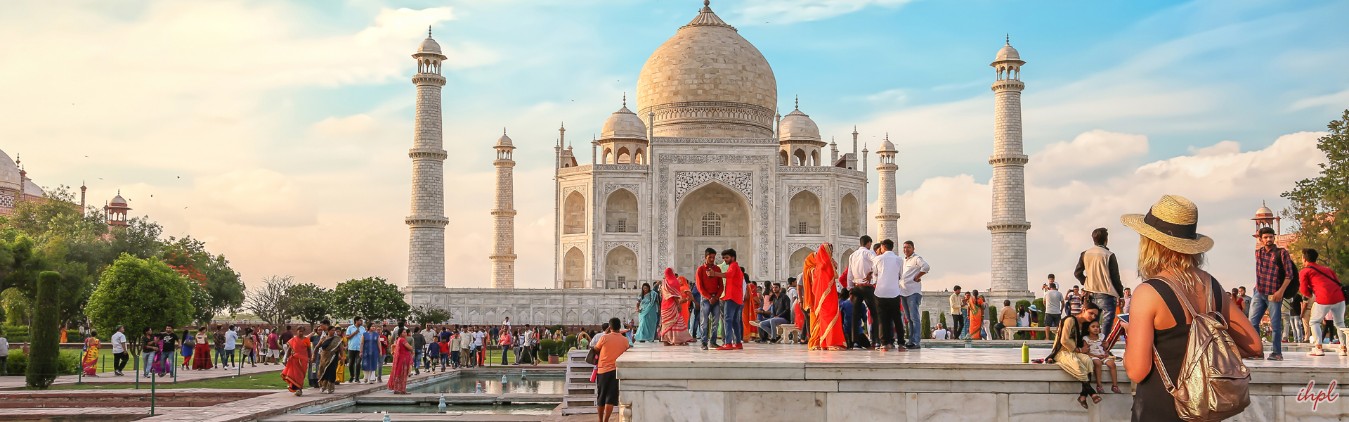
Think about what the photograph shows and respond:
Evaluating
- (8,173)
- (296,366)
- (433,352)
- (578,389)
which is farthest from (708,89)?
(8,173)

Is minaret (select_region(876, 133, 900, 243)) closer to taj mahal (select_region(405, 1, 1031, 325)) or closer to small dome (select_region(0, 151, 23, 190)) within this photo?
taj mahal (select_region(405, 1, 1031, 325))

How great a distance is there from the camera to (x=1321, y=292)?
9227 millimetres

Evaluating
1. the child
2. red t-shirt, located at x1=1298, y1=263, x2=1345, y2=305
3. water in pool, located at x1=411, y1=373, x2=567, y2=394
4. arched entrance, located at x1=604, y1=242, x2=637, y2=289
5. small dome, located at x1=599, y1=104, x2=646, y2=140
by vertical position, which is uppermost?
small dome, located at x1=599, y1=104, x2=646, y2=140

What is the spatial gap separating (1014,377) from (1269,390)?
4.43ft

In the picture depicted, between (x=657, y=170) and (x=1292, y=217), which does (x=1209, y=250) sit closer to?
(x=1292, y=217)

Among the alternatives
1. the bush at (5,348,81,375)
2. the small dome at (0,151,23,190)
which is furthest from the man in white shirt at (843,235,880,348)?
the small dome at (0,151,23,190)

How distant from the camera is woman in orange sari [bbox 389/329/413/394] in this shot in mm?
15188

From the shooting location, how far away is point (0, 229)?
40000 millimetres

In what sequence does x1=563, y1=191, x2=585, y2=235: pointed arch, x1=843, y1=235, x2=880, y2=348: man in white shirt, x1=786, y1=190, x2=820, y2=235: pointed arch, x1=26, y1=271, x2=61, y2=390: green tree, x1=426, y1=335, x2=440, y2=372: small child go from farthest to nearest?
x1=563, y1=191, x2=585, y2=235: pointed arch, x1=786, y1=190, x2=820, y2=235: pointed arch, x1=426, y1=335, x2=440, y2=372: small child, x1=26, y1=271, x2=61, y2=390: green tree, x1=843, y1=235, x2=880, y2=348: man in white shirt

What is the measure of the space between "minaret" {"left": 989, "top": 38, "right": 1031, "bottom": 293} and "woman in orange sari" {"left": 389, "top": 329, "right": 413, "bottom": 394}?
20534mm

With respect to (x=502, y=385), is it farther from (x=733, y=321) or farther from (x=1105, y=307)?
(x=1105, y=307)

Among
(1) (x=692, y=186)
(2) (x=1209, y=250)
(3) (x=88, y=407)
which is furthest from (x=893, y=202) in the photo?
(2) (x=1209, y=250)

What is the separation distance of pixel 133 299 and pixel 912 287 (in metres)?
21.3

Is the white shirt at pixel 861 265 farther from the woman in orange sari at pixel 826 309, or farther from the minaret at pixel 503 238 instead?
the minaret at pixel 503 238
